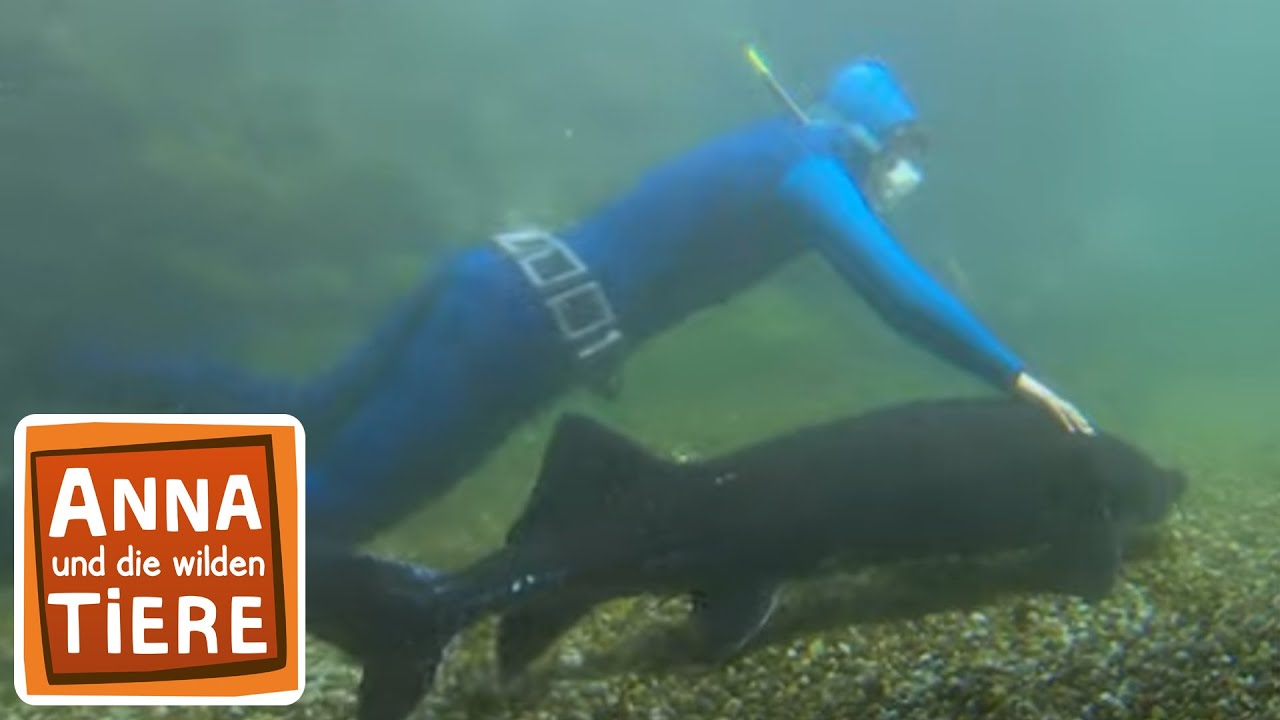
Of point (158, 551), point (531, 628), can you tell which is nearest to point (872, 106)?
point (531, 628)

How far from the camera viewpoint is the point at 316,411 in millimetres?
4855

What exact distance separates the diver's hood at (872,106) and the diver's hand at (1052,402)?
1301mm

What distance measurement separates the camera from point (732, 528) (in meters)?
3.56

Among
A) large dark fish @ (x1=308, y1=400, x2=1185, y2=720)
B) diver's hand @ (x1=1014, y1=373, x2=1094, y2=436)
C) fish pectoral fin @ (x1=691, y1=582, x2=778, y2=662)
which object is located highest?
diver's hand @ (x1=1014, y1=373, x2=1094, y2=436)

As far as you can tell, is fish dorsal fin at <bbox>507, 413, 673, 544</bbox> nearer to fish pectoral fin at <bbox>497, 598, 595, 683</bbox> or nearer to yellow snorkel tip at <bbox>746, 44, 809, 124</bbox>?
fish pectoral fin at <bbox>497, 598, 595, 683</bbox>

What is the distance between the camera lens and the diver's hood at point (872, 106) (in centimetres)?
473

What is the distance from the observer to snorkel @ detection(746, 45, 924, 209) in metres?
4.68

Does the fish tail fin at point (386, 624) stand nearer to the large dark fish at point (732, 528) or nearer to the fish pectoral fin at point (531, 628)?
the large dark fish at point (732, 528)

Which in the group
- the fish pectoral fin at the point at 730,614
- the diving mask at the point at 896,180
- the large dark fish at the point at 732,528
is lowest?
the fish pectoral fin at the point at 730,614

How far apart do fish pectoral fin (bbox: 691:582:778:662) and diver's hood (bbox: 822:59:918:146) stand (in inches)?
86.9

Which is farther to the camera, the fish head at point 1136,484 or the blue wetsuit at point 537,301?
the fish head at point 1136,484

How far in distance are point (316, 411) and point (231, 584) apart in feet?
6.79

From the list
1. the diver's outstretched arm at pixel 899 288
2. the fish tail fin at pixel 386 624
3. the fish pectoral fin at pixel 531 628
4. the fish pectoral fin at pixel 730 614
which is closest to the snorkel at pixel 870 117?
the diver's outstretched arm at pixel 899 288

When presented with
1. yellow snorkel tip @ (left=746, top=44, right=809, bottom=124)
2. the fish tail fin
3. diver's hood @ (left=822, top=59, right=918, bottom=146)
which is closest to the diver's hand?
diver's hood @ (left=822, top=59, right=918, bottom=146)
